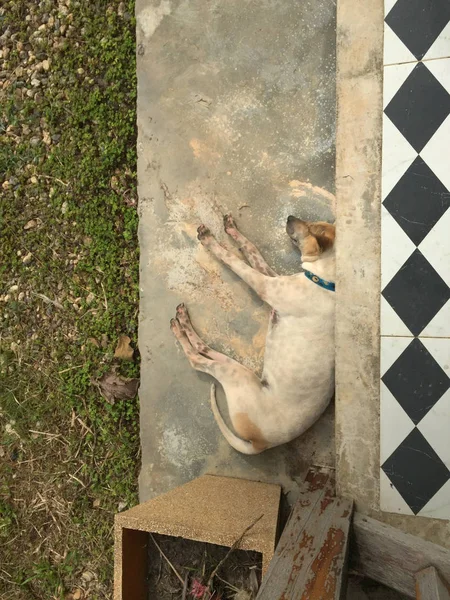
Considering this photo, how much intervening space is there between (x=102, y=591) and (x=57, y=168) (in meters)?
2.42

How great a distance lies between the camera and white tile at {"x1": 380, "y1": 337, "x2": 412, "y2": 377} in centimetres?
229

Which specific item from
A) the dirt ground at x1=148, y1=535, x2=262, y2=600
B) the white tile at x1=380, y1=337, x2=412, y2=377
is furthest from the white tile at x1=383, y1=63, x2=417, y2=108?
the dirt ground at x1=148, y1=535, x2=262, y2=600

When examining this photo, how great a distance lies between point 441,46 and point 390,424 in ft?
4.66

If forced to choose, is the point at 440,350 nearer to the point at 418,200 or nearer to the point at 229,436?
the point at 418,200

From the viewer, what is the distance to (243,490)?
9.26ft

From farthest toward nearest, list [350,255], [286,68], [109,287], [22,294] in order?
[22,294], [109,287], [286,68], [350,255]

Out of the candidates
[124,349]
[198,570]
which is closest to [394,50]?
[124,349]

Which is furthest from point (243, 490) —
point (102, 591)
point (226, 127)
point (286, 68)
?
point (286, 68)

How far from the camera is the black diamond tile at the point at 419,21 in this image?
220 centimetres

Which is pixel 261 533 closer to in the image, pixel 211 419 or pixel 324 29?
pixel 211 419

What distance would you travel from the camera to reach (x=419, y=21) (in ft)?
7.31

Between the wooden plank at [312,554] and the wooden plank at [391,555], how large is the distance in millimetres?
104

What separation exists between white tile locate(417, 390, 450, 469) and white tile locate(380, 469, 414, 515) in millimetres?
226

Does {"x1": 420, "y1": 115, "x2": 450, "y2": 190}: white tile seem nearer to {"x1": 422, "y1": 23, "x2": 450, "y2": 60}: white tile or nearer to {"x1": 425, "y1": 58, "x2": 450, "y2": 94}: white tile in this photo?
{"x1": 425, "y1": 58, "x2": 450, "y2": 94}: white tile
